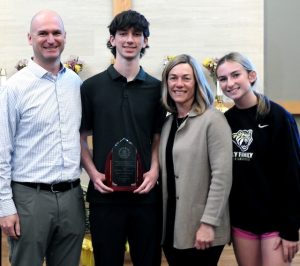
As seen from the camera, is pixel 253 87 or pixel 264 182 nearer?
pixel 264 182

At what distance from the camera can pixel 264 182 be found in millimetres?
1800

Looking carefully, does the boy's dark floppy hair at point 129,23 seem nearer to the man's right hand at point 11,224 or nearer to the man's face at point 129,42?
the man's face at point 129,42

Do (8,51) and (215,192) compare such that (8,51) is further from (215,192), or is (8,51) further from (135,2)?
(215,192)

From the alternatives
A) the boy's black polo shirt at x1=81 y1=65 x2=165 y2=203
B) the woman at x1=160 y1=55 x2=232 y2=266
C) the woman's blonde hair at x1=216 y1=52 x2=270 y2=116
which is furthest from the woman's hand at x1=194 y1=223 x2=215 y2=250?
the woman's blonde hair at x1=216 y1=52 x2=270 y2=116

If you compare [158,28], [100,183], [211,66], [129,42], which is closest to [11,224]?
[100,183]

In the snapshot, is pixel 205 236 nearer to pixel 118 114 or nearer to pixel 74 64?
pixel 118 114

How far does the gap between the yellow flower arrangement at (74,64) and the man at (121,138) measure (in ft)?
7.79

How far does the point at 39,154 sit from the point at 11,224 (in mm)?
312

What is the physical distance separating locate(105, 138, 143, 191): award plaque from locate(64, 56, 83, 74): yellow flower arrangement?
2.58 metres

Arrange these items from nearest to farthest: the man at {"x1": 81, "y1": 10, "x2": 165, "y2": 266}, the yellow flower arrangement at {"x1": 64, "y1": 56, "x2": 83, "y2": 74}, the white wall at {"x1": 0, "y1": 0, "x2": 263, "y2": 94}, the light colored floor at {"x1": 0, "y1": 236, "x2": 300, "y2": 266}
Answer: the man at {"x1": 81, "y1": 10, "x2": 165, "y2": 266} → the light colored floor at {"x1": 0, "y1": 236, "x2": 300, "y2": 266} → the yellow flower arrangement at {"x1": 64, "y1": 56, "x2": 83, "y2": 74} → the white wall at {"x1": 0, "y1": 0, "x2": 263, "y2": 94}

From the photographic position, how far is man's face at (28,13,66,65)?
188 centimetres

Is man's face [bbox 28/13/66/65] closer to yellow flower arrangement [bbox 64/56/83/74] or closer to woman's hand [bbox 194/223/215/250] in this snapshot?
woman's hand [bbox 194/223/215/250]

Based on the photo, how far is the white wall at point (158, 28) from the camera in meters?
4.48

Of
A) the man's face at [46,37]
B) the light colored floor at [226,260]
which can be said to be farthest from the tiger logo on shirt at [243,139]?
the light colored floor at [226,260]
